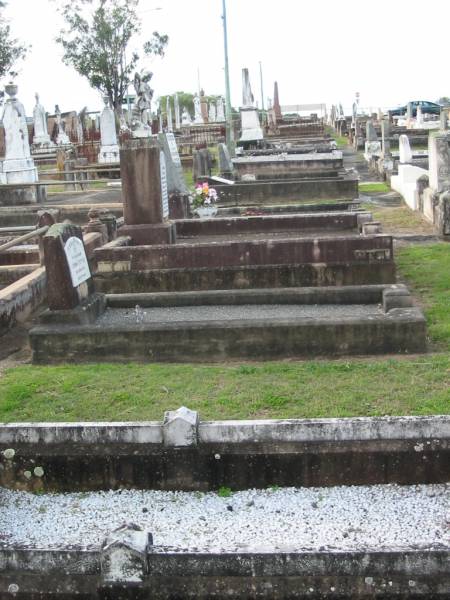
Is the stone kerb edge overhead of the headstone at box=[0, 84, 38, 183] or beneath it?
beneath

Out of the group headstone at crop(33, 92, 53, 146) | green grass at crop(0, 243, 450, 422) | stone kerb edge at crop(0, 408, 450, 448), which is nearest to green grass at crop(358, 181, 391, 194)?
green grass at crop(0, 243, 450, 422)

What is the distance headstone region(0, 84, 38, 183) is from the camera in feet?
65.1

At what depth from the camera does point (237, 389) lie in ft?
19.3

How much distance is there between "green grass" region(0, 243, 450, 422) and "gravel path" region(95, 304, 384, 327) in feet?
2.50

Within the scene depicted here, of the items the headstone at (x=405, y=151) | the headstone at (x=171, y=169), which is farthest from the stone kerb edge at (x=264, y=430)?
the headstone at (x=405, y=151)

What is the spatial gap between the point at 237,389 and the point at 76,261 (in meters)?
2.45

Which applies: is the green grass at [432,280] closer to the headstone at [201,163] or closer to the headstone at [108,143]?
the headstone at [201,163]

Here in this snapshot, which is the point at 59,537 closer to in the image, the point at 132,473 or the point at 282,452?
the point at 132,473

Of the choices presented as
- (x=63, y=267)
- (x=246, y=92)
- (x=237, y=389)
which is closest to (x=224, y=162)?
(x=246, y=92)

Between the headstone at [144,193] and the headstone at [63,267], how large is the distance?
2.63 meters

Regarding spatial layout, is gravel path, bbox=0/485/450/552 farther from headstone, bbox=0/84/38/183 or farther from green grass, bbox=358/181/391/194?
headstone, bbox=0/84/38/183

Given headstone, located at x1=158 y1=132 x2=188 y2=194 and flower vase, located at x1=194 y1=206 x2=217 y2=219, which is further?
flower vase, located at x1=194 y1=206 x2=217 y2=219

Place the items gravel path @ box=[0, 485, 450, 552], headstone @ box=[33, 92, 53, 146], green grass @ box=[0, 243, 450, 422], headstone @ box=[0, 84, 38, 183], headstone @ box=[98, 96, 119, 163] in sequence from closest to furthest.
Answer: gravel path @ box=[0, 485, 450, 552] → green grass @ box=[0, 243, 450, 422] → headstone @ box=[0, 84, 38, 183] → headstone @ box=[98, 96, 119, 163] → headstone @ box=[33, 92, 53, 146]

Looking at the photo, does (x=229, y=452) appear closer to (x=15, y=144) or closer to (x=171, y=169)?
(x=171, y=169)
